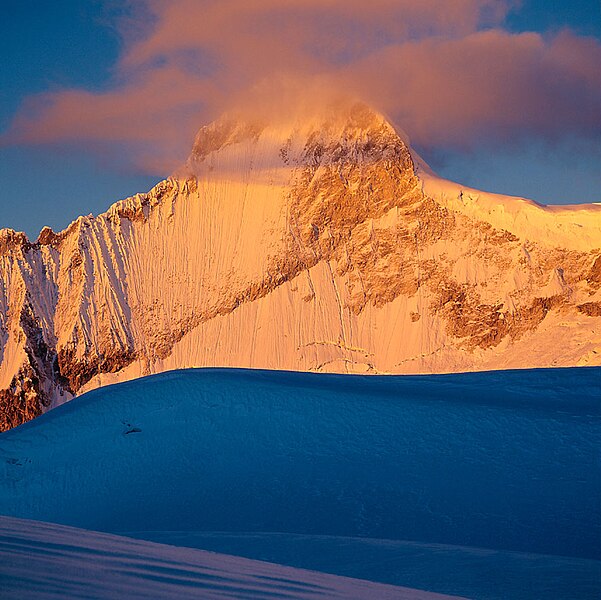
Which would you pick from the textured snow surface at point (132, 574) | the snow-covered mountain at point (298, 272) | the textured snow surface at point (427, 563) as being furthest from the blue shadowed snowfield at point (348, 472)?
the snow-covered mountain at point (298, 272)

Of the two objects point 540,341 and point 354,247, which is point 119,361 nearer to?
point 354,247

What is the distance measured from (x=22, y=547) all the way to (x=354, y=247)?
170 meters

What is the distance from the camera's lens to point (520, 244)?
156m

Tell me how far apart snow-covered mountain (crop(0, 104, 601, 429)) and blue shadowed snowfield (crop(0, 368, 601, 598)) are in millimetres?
132214

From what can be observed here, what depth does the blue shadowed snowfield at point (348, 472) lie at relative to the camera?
901 cm

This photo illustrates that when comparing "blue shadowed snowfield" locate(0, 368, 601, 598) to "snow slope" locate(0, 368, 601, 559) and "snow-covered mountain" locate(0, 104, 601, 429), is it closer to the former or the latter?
"snow slope" locate(0, 368, 601, 559)

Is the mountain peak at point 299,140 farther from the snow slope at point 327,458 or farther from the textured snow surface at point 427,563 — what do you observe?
the textured snow surface at point 427,563

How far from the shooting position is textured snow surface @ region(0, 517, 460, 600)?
12.7ft

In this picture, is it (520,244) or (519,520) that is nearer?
(519,520)

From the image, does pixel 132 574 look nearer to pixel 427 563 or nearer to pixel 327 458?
pixel 427 563

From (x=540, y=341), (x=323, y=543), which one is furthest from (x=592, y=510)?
(x=540, y=341)

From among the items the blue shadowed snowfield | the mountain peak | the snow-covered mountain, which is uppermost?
the mountain peak

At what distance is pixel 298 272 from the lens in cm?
17150

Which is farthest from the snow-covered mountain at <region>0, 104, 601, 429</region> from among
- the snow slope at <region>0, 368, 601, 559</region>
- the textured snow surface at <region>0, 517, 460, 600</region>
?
the textured snow surface at <region>0, 517, 460, 600</region>
